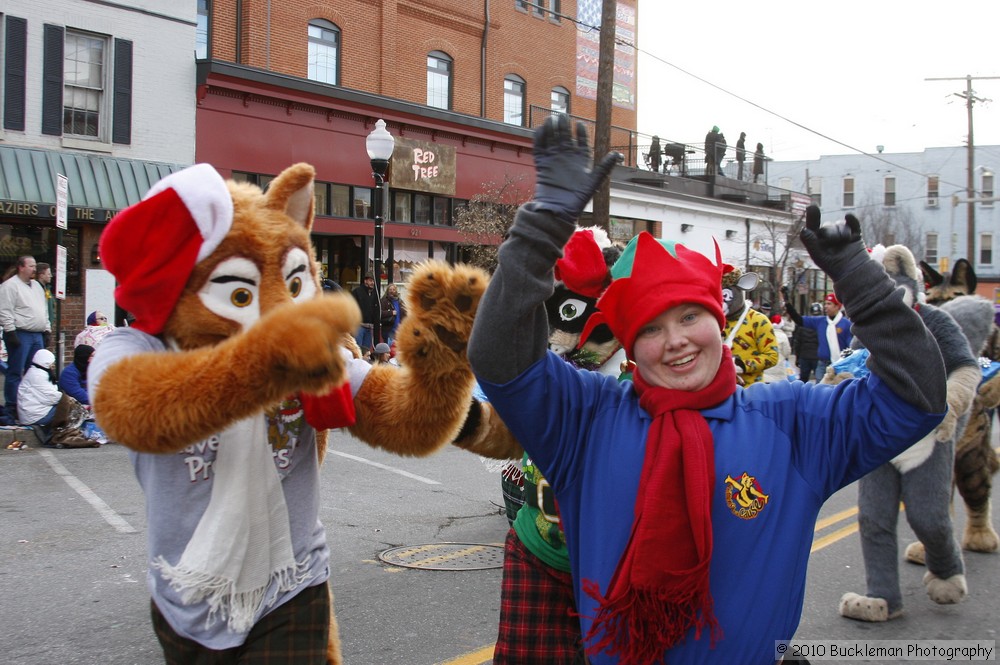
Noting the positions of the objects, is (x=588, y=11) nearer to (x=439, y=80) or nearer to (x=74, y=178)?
(x=439, y=80)

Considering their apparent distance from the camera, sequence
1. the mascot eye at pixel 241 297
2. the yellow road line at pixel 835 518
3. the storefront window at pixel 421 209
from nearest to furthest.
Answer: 1. the mascot eye at pixel 241 297
2. the yellow road line at pixel 835 518
3. the storefront window at pixel 421 209

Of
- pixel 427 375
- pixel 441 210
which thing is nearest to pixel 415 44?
pixel 441 210

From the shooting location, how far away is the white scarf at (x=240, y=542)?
2314mm

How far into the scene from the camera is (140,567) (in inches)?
222

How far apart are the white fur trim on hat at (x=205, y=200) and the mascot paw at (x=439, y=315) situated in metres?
0.55

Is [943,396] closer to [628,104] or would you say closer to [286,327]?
[286,327]

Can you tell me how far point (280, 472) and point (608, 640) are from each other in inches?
39.4

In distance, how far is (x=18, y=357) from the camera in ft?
34.6

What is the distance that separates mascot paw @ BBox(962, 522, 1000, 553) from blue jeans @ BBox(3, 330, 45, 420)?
32.3ft

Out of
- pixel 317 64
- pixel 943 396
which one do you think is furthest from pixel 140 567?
pixel 317 64

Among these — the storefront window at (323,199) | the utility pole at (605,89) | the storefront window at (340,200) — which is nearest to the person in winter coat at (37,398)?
the utility pole at (605,89)

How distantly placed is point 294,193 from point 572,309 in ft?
4.06

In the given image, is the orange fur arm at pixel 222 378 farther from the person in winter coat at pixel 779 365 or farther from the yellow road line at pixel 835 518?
the yellow road line at pixel 835 518

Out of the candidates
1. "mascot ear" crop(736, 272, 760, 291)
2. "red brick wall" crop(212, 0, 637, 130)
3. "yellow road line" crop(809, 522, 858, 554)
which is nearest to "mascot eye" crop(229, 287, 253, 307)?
"mascot ear" crop(736, 272, 760, 291)
